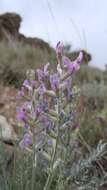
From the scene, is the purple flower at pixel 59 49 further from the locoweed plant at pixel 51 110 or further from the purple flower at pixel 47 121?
the purple flower at pixel 47 121

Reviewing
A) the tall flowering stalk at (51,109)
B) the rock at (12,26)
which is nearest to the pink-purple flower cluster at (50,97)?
the tall flowering stalk at (51,109)

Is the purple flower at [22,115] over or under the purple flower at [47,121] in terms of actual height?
over

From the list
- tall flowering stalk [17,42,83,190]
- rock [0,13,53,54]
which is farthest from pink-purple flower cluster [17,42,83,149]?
rock [0,13,53,54]

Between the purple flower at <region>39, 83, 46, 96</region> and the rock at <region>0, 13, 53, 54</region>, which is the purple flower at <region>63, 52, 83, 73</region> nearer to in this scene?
the purple flower at <region>39, 83, 46, 96</region>

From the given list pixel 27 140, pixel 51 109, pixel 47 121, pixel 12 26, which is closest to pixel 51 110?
pixel 51 109

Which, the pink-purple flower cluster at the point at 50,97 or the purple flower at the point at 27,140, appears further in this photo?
the purple flower at the point at 27,140

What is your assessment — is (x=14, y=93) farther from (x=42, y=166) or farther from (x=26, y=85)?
(x=26, y=85)

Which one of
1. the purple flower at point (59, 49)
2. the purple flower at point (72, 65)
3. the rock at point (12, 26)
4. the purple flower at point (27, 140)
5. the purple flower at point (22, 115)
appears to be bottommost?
the purple flower at point (27, 140)

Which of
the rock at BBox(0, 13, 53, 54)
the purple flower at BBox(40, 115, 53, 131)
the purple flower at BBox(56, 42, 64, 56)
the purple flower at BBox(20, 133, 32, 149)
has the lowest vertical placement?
the purple flower at BBox(20, 133, 32, 149)

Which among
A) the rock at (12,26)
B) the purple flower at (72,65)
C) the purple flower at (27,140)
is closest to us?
the purple flower at (72,65)
